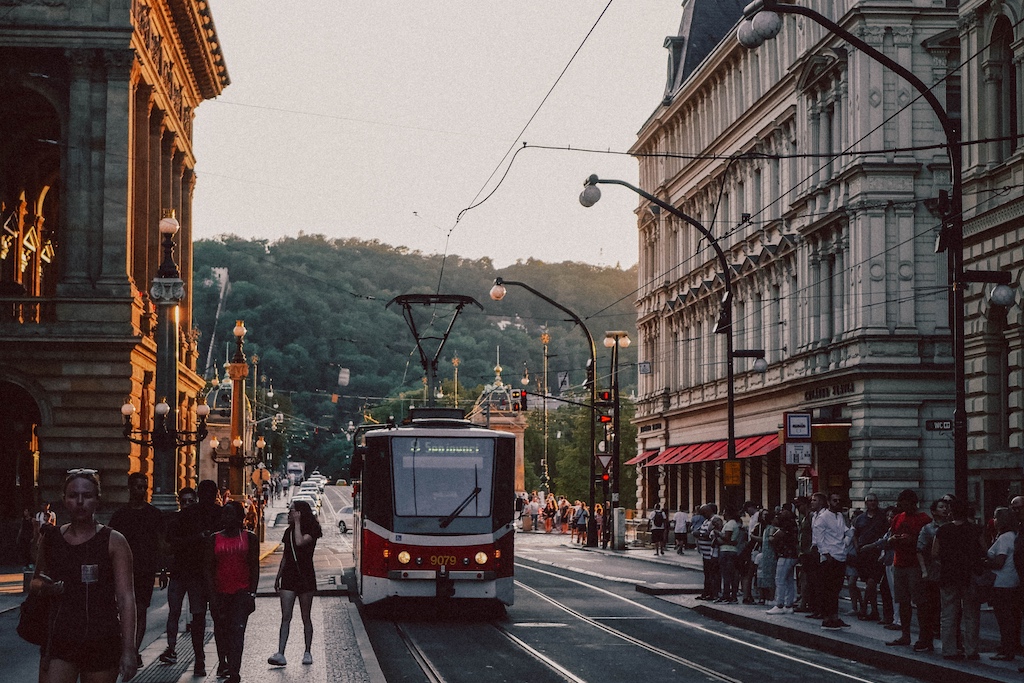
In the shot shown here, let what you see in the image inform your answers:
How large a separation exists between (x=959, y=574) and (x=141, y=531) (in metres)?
8.66

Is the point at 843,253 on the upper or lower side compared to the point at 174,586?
upper

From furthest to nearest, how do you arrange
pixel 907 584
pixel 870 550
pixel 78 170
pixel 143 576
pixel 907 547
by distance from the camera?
pixel 78 170 → pixel 870 550 → pixel 907 584 → pixel 907 547 → pixel 143 576

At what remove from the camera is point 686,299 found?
61.6m

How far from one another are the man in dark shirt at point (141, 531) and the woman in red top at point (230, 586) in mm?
585

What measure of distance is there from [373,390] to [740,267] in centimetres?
10252

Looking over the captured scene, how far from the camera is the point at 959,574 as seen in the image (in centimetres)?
1717

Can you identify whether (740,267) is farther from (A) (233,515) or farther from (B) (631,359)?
(B) (631,359)

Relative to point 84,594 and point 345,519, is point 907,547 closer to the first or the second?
point 84,594

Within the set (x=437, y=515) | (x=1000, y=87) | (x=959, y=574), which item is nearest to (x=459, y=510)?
(x=437, y=515)

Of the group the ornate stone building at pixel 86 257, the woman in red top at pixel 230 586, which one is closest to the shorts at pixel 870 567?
the woman in red top at pixel 230 586

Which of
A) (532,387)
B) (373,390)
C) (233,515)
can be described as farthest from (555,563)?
(532,387)

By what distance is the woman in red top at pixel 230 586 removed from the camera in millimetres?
14891

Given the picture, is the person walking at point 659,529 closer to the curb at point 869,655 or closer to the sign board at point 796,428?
the sign board at point 796,428

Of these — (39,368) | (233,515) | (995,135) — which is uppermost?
(995,135)
